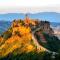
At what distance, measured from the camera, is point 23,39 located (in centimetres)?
5553

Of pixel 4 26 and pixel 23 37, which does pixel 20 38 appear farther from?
pixel 4 26

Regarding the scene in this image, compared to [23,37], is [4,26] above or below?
above

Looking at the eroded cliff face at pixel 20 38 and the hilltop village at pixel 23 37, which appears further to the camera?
the eroded cliff face at pixel 20 38

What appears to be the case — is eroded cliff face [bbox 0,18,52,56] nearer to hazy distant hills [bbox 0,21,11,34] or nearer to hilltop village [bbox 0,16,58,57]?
hilltop village [bbox 0,16,58,57]

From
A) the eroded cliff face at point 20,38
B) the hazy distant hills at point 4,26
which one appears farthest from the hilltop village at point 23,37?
the hazy distant hills at point 4,26

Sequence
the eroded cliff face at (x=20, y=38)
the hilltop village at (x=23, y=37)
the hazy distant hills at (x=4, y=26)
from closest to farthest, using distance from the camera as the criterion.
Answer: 1. the hilltop village at (x=23, y=37)
2. the eroded cliff face at (x=20, y=38)
3. the hazy distant hills at (x=4, y=26)

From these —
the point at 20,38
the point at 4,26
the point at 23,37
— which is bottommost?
the point at 20,38

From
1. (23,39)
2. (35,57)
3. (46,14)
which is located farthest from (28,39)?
(46,14)

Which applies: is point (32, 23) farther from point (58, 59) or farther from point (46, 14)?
point (46, 14)

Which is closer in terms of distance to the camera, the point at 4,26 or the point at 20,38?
the point at 20,38

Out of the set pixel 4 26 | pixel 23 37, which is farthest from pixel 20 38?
pixel 4 26

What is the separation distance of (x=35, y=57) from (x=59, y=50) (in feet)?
14.2

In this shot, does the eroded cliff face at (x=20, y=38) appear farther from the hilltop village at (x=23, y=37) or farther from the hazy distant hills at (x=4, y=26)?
the hazy distant hills at (x=4, y=26)

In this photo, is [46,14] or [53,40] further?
[46,14]
